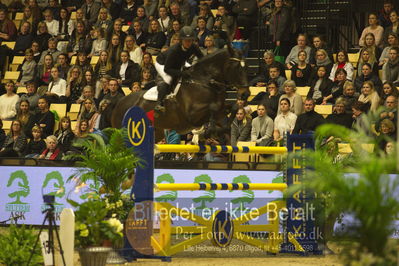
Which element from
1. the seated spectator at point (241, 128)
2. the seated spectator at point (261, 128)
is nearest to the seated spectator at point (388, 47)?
the seated spectator at point (261, 128)

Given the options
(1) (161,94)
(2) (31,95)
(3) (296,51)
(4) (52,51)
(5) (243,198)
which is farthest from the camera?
(4) (52,51)

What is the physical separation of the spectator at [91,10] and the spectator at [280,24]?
4.86m

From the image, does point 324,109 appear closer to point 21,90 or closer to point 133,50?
A: point 133,50

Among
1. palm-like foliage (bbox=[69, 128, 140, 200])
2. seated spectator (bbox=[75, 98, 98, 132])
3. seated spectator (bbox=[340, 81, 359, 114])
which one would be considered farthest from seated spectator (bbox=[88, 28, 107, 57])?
palm-like foliage (bbox=[69, 128, 140, 200])

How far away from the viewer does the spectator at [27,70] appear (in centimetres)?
1927

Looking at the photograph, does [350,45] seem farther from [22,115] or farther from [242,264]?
[242,264]

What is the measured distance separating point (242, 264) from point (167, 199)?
3.93ft

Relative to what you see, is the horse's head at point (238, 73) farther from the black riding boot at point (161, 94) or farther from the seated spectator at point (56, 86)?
the seated spectator at point (56, 86)

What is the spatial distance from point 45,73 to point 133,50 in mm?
→ 2155

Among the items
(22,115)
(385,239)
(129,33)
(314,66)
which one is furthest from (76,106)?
(385,239)

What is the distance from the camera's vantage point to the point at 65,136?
51.4ft

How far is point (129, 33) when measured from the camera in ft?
62.3

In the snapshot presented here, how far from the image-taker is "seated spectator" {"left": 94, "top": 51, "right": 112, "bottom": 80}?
1812 cm

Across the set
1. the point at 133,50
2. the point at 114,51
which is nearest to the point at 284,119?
the point at 133,50
